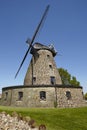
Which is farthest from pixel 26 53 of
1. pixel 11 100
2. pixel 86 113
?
pixel 86 113

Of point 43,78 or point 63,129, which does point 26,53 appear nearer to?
point 43,78

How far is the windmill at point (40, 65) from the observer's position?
30.3 metres

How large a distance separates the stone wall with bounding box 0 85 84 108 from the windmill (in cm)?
225

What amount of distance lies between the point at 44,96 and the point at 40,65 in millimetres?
5680

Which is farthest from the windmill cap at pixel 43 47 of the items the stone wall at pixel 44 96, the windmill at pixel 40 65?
the stone wall at pixel 44 96

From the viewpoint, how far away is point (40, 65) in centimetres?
3111

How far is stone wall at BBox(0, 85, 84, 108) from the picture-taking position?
27.3m

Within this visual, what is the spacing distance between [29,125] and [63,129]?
3967mm

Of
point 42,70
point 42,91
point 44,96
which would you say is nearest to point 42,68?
point 42,70

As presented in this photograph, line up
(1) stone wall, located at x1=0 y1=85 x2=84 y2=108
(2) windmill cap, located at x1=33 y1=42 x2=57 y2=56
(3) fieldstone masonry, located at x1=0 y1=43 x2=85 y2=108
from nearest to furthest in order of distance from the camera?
(1) stone wall, located at x1=0 y1=85 x2=84 y2=108
(3) fieldstone masonry, located at x1=0 y1=43 x2=85 y2=108
(2) windmill cap, located at x1=33 y1=42 x2=57 y2=56

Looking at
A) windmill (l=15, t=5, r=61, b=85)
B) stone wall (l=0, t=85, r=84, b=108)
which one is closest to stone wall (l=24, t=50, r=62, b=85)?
windmill (l=15, t=5, r=61, b=85)

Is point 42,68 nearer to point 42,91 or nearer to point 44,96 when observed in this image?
point 42,91

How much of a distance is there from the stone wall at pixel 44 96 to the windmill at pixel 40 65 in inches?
88.5

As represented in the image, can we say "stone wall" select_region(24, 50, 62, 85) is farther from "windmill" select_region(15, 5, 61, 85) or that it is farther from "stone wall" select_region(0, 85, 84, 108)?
"stone wall" select_region(0, 85, 84, 108)
